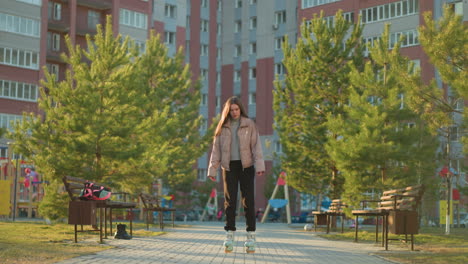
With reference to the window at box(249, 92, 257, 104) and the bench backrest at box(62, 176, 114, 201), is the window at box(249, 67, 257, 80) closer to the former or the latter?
the window at box(249, 92, 257, 104)

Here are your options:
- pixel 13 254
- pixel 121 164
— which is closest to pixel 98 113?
pixel 121 164

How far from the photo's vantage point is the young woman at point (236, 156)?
1291cm

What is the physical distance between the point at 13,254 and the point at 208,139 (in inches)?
1402

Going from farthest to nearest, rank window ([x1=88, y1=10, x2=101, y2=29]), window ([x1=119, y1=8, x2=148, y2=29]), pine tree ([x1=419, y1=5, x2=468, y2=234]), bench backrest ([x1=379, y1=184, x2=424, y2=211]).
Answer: window ([x1=119, y1=8, x2=148, y2=29])
window ([x1=88, y1=10, x2=101, y2=29])
pine tree ([x1=419, y1=5, x2=468, y2=234])
bench backrest ([x1=379, y1=184, x2=424, y2=211])

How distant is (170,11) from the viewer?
93.1 m

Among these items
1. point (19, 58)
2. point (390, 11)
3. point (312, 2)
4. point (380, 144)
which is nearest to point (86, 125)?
point (380, 144)

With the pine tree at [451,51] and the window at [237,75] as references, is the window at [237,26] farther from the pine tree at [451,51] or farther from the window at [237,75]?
the pine tree at [451,51]

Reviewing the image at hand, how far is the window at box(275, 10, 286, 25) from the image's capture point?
301 feet

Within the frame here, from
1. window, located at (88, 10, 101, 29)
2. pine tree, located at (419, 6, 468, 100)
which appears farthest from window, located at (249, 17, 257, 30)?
pine tree, located at (419, 6, 468, 100)

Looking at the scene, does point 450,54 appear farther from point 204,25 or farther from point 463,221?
point 204,25

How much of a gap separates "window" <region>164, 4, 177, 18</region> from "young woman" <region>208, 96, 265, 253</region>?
81.0m

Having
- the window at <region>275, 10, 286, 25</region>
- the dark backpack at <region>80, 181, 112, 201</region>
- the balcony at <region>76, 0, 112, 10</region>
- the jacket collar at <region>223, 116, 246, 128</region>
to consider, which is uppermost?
the window at <region>275, 10, 286, 25</region>

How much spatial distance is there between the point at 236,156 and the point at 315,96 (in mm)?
25255

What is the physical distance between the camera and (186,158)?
149 ft
